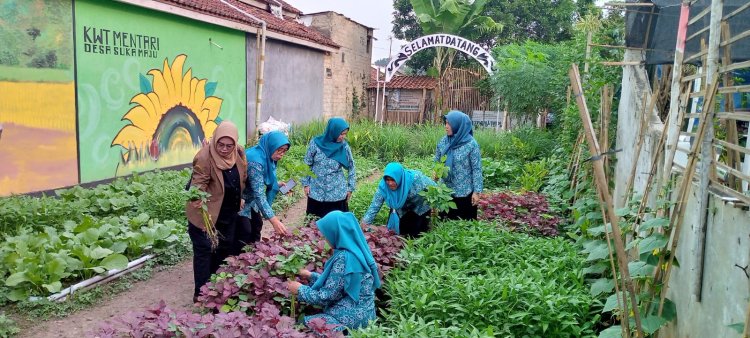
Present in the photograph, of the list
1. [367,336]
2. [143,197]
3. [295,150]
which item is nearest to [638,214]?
[367,336]

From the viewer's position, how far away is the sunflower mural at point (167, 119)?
9.55 metres

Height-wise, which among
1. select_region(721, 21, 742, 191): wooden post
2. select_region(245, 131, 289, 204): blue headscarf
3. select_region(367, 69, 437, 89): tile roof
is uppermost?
select_region(367, 69, 437, 89): tile roof

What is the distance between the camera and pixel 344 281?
3.68 metres

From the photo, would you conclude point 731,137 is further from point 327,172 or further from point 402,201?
point 327,172

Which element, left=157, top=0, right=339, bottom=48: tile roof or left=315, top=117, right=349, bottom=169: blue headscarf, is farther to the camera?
left=157, top=0, right=339, bottom=48: tile roof

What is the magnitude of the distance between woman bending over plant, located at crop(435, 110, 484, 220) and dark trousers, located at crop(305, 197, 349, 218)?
1042 millimetres

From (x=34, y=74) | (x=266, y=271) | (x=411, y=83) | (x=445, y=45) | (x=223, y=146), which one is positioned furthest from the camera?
(x=411, y=83)

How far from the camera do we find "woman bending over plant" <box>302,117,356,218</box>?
5980 millimetres

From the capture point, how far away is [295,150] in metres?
12.2

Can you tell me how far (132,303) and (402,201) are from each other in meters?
2.46

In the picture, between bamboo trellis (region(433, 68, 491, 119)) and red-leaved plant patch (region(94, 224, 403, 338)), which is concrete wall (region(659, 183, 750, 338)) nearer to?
red-leaved plant patch (region(94, 224, 403, 338))

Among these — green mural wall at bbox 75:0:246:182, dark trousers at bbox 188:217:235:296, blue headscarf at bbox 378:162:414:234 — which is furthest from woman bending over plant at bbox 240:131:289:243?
green mural wall at bbox 75:0:246:182

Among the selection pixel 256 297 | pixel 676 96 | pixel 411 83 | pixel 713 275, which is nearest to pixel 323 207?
pixel 256 297

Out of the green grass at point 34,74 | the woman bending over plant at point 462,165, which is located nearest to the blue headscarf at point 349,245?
the woman bending over plant at point 462,165
